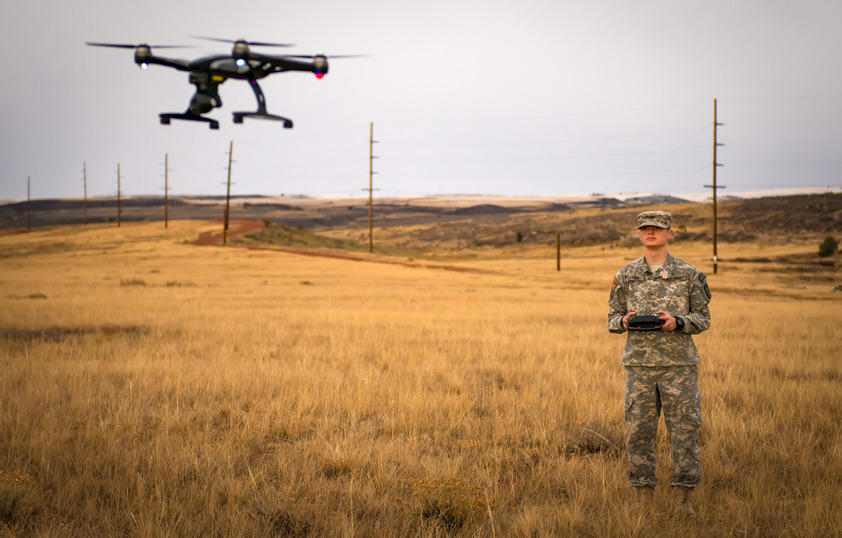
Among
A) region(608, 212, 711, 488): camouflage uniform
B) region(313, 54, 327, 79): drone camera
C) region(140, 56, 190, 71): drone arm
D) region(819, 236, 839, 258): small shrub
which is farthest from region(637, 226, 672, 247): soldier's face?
region(819, 236, 839, 258): small shrub

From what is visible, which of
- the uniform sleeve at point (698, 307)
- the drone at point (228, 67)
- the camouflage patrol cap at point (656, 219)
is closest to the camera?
the uniform sleeve at point (698, 307)

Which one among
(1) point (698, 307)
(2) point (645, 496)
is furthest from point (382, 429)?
(1) point (698, 307)

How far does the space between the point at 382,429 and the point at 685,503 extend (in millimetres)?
3259

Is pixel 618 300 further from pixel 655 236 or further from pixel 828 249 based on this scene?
pixel 828 249

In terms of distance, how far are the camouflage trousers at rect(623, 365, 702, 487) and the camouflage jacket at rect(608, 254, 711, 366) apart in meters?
0.11

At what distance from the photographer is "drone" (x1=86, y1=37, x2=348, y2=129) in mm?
7258

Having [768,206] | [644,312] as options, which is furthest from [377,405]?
[768,206]

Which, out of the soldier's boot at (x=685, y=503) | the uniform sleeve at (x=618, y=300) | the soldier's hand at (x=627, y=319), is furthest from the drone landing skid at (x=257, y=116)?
the soldier's boot at (x=685, y=503)

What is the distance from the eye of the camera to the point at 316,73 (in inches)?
298

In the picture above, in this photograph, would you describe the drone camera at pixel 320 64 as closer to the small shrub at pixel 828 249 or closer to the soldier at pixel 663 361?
the soldier at pixel 663 361

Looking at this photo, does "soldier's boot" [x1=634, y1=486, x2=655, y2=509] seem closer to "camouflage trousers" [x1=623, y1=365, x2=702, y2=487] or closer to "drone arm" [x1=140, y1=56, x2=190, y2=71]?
"camouflage trousers" [x1=623, y1=365, x2=702, y2=487]

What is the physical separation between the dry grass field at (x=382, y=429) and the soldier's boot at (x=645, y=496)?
3.3 inches

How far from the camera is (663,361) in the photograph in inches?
170

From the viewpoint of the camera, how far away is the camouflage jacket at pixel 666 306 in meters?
4.31
